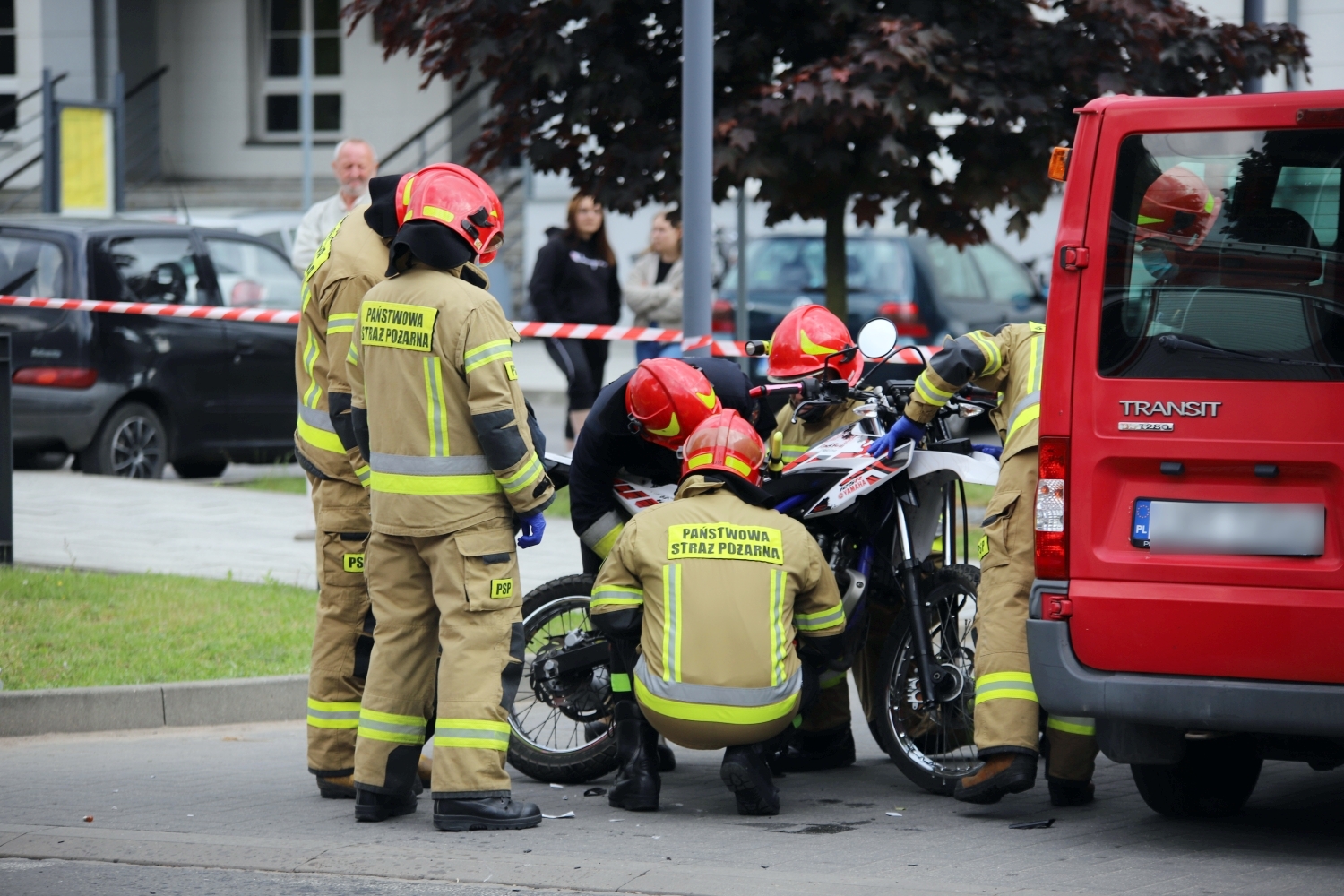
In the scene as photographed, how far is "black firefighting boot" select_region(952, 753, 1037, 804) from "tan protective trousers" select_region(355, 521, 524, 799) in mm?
1408

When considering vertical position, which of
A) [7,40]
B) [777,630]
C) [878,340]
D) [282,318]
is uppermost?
[7,40]

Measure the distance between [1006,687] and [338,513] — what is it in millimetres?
2187

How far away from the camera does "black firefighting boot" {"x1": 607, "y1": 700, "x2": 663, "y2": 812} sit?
18.8ft

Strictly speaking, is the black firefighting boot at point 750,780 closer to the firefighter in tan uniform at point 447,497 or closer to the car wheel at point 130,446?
the firefighter in tan uniform at point 447,497

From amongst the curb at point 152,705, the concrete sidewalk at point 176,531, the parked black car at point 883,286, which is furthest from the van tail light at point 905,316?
the curb at point 152,705

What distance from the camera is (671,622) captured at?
18.2ft

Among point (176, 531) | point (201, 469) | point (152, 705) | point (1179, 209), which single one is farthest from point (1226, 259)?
point (201, 469)

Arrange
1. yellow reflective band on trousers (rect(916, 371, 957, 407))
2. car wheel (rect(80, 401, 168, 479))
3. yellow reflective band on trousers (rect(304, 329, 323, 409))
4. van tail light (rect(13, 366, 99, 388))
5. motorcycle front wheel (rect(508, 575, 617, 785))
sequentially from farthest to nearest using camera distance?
car wheel (rect(80, 401, 168, 479))
van tail light (rect(13, 366, 99, 388))
motorcycle front wheel (rect(508, 575, 617, 785))
yellow reflective band on trousers (rect(304, 329, 323, 409))
yellow reflective band on trousers (rect(916, 371, 957, 407))

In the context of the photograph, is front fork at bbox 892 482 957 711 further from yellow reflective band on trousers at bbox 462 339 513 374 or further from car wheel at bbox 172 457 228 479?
car wheel at bbox 172 457 228 479

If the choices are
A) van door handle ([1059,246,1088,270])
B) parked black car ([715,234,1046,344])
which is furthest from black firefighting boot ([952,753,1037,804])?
parked black car ([715,234,1046,344])

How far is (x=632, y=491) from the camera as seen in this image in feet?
20.3

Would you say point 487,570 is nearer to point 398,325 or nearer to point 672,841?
point 398,325

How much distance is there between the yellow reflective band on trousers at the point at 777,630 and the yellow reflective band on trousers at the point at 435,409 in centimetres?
108

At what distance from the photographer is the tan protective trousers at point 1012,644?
17.9 ft
